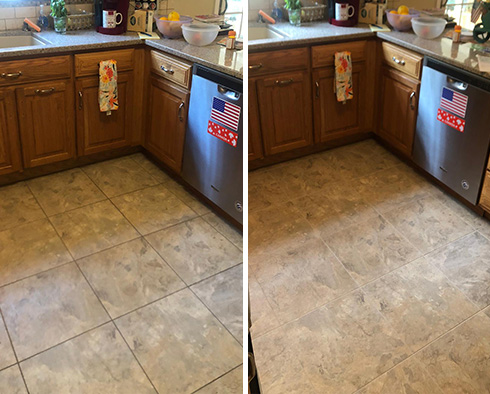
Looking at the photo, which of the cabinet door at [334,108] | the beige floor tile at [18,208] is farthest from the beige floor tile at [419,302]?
the beige floor tile at [18,208]

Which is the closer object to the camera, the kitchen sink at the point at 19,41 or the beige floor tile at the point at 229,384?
the beige floor tile at the point at 229,384

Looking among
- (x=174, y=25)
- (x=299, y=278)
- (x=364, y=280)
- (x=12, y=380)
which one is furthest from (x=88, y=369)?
(x=364, y=280)

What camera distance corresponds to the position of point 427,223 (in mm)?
1744

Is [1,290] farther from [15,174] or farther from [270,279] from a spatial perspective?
[270,279]

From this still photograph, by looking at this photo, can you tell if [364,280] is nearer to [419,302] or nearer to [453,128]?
[419,302]

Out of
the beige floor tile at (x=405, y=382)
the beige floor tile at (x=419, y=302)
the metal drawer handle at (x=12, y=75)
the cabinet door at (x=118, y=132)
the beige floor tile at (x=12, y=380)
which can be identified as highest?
the cabinet door at (x=118, y=132)

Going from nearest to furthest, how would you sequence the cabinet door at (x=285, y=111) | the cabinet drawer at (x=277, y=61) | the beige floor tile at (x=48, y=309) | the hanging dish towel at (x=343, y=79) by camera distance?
the beige floor tile at (x=48, y=309) → the cabinet door at (x=285, y=111) → the cabinet drawer at (x=277, y=61) → the hanging dish towel at (x=343, y=79)

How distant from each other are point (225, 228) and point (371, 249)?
1.04m

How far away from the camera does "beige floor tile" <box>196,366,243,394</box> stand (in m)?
0.69

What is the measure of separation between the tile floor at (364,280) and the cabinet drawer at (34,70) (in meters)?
0.78

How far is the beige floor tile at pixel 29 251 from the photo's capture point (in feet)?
2.84

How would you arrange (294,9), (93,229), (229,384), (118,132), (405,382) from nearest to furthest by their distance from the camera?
(229,384), (118,132), (93,229), (405,382), (294,9)

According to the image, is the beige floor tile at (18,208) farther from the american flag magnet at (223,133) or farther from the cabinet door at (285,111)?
the cabinet door at (285,111)

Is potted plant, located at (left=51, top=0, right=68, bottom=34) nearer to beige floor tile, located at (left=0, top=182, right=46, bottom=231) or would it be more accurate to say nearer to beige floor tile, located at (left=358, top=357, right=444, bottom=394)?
beige floor tile, located at (left=0, top=182, right=46, bottom=231)
